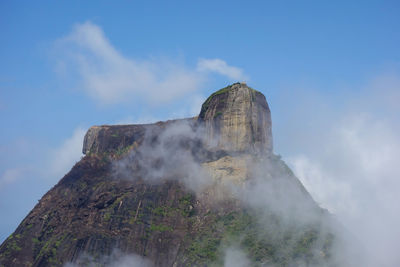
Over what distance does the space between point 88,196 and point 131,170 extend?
29.7 ft

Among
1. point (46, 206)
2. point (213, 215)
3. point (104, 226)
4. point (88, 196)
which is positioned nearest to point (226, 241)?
point (213, 215)

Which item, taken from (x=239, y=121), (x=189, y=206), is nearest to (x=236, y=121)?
(x=239, y=121)

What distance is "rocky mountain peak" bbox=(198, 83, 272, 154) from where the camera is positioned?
104125 millimetres

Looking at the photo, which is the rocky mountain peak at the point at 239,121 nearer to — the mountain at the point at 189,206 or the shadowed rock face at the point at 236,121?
the shadowed rock face at the point at 236,121

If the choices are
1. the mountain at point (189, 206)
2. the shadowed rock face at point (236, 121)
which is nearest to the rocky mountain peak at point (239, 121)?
the shadowed rock face at point (236, 121)

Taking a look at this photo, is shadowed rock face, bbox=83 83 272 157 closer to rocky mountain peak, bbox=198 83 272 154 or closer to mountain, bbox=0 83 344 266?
rocky mountain peak, bbox=198 83 272 154

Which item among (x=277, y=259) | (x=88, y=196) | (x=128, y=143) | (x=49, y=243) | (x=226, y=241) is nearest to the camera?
(x=277, y=259)

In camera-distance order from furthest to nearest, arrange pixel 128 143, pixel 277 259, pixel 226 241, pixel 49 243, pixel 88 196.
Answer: pixel 128 143 < pixel 88 196 < pixel 49 243 < pixel 226 241 < pixel 277 259

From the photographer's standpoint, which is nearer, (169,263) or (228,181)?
(169,263)

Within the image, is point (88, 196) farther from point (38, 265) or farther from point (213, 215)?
point (213, 215)

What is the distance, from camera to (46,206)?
107m

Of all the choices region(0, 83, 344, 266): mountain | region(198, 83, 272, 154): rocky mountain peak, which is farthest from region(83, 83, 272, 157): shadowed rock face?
region(0, 83, 344, 266): mountain

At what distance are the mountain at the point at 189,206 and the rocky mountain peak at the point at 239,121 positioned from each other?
176 mm

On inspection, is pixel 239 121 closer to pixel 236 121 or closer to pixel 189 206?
pixel 236 121
